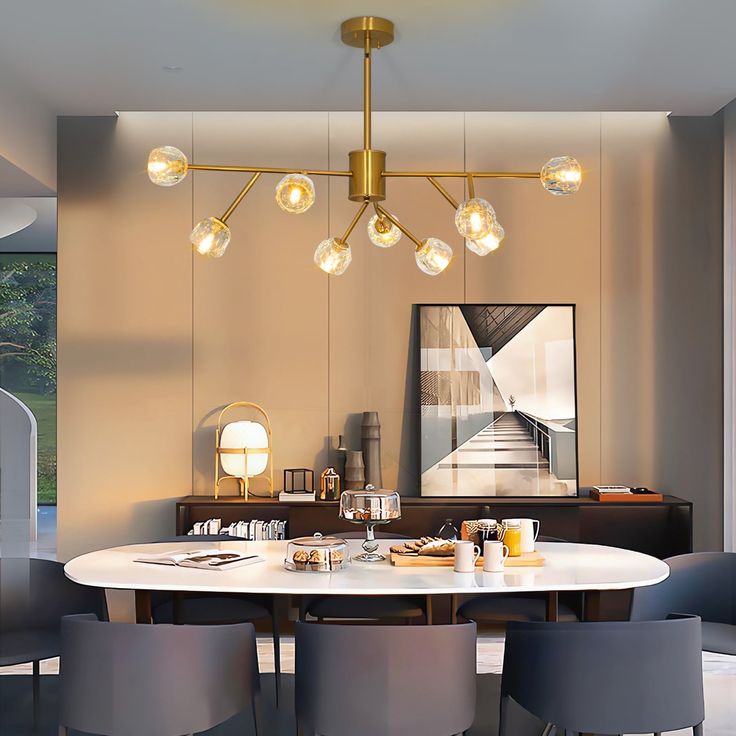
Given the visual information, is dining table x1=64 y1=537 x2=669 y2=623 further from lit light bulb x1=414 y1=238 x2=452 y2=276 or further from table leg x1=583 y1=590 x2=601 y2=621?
lit light bulb x1=414 y1=238 x2=452 y2=276

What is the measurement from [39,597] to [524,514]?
259 cm

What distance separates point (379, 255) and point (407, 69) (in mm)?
1254

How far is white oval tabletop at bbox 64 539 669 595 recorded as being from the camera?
279 cm

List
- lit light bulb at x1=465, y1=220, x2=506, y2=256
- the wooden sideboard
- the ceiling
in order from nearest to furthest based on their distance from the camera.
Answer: lit light bulb at x1=465, y1=220, x2=506, y2=256 < the ceiling < the wooden sideboard

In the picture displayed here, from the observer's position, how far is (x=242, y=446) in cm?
500

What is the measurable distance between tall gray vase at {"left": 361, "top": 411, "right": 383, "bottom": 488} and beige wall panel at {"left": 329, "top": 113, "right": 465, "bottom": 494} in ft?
0.49

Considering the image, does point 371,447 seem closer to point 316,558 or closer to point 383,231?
point 383,231

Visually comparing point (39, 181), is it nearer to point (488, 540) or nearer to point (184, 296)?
point (184, 296)

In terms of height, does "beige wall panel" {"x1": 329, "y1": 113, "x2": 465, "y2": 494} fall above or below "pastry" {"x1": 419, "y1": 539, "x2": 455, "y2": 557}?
above

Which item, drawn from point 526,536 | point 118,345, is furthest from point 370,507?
point 118,345

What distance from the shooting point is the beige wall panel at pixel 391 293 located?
527 cm

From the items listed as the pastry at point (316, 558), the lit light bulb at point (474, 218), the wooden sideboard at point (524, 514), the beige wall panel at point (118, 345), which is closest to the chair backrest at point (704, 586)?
the wooden sideboard at point (524, 514)

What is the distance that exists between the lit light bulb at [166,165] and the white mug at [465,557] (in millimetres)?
1581

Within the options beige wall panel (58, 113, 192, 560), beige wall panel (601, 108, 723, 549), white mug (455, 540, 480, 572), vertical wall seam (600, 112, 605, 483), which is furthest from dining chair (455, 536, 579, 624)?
beige wall panel (58, 113, 192, 560)
